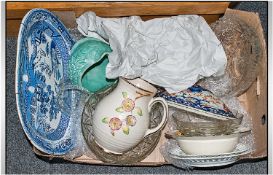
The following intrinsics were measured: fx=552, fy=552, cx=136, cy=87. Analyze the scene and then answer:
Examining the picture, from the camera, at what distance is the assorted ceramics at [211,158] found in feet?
3.57

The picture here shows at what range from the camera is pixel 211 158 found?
42.8 inches

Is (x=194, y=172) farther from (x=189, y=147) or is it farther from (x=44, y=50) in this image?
(x=44, y=50)

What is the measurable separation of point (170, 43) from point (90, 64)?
178 mm

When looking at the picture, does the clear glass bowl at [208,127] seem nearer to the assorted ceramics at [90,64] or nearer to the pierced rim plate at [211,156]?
the pierced rim plate at [211,156]

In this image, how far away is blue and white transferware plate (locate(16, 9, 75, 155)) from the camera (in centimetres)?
107

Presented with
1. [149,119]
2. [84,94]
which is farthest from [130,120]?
[84,94]

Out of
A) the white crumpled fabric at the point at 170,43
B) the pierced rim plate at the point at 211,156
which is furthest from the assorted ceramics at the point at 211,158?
the white crumpled fabric at the point at 170,43

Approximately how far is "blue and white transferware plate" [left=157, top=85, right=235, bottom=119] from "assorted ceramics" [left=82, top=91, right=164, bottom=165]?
47 millimetres

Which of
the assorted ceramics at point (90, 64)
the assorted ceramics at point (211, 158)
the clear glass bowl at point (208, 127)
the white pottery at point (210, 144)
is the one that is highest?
the assorted ceramics at point (90, 64)

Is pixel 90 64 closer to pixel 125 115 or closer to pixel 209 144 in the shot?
pixel 125 115

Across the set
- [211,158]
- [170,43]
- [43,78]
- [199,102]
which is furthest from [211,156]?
[43,78]

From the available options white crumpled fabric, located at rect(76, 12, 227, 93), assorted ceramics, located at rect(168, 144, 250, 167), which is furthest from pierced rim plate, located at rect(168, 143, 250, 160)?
white crumpled fabric, located at rect(76, 12, 227, 93)

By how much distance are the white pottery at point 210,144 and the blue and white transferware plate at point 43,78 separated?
267 millimetres

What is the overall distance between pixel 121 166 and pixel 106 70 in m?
0.28
